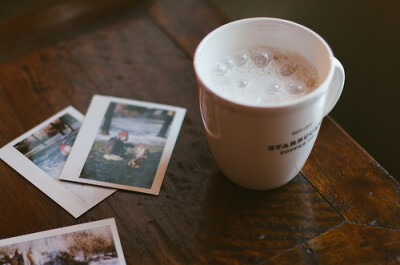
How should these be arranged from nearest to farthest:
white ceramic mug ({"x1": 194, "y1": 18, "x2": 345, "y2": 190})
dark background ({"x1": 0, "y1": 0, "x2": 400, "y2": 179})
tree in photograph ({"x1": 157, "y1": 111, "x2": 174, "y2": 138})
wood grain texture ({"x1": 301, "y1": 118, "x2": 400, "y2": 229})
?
white ceramic mug ({"x1": 194, "y1": 18, "x2": 345, "y2": 190})
wood grain texture ({"x1": 301, "y1": 118, "x2": 400, "y2": 229})
tree in photograph ({"x1": 157, "y1": 111, "x2": 174, "y2": 138})
dark background ({"x1": 0, "y1": 0, "x2": 400, "y2": 179})

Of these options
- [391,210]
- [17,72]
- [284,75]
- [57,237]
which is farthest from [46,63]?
[391,210]

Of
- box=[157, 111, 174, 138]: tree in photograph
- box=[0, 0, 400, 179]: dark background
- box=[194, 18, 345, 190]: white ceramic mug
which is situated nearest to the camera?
box=[194, 18, 345, 190]: white ceramic mug

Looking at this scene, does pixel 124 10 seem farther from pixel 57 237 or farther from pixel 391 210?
pixel 391 210

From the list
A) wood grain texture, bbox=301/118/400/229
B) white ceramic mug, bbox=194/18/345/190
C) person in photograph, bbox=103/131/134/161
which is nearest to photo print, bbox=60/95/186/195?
person in photograph, bbox=103/131/134/161

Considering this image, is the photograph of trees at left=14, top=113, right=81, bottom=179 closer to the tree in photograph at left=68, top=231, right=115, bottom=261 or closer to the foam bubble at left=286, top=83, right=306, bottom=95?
the tree in photograph at left=68, top=231, right=115, bottom=261

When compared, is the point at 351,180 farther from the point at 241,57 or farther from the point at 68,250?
the point at 68,250

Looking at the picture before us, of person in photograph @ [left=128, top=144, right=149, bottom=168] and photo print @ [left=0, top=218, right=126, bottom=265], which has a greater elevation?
person in photograph @ [left=128, top=144, right=149, bottom=168]

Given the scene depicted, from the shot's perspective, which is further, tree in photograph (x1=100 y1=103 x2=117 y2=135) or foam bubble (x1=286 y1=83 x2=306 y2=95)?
tree in photograph (x1=100 y1=103 x2=117 y2=135)
